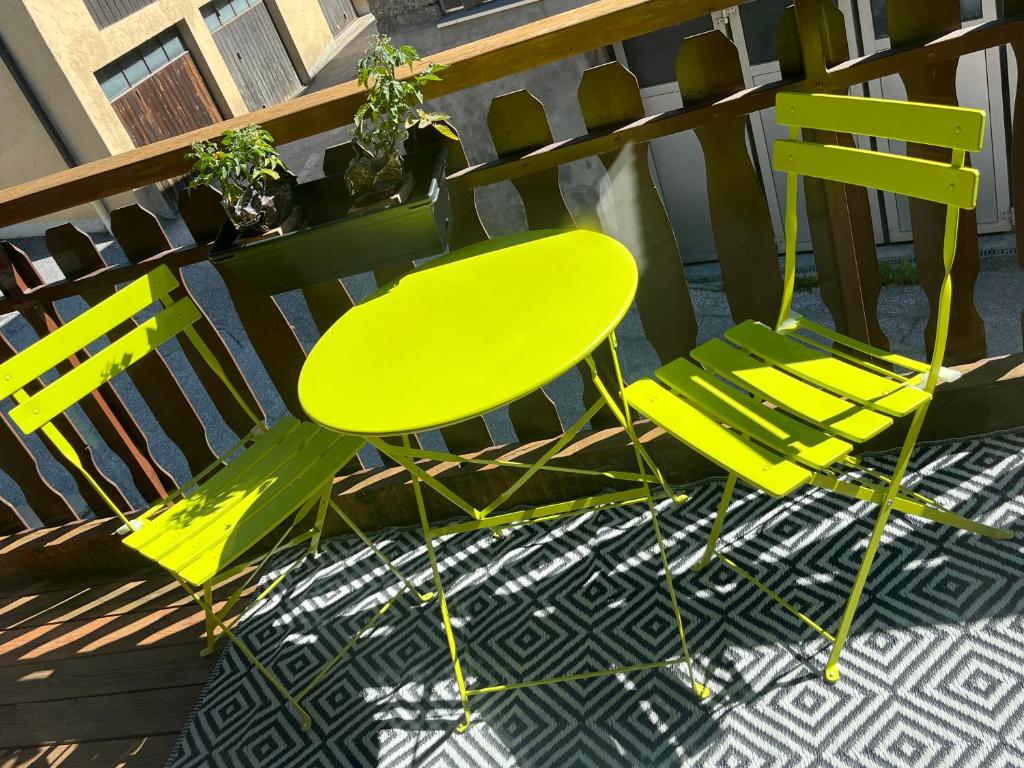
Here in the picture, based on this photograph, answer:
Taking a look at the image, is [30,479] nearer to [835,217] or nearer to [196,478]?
[196,478]

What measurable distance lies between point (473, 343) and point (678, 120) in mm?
829

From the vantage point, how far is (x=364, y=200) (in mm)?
2252

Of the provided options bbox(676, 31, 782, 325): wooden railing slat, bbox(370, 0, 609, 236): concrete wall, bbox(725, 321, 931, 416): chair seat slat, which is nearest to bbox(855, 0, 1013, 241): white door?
bbox(370, 0, 609, 236): concrete wall

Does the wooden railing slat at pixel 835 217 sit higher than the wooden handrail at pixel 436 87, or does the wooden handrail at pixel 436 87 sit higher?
the wooden handrail at pixel 436 87

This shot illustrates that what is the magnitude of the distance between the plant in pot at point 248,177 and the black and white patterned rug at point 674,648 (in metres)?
1.15

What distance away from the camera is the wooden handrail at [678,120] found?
6.77 ft

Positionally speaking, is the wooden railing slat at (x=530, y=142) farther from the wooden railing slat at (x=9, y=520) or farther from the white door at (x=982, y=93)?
the white door at (x=982, y=93)

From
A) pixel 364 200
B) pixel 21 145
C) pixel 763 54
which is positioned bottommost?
pixel 763 54

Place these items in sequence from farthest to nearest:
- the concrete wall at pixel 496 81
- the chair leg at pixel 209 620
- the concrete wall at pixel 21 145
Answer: the concrete wall at pixel 21 145
the concrete wall at pixel 496 81
the chair leg at pixel 209 620

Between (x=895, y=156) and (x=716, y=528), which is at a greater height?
(x=895, y=156)

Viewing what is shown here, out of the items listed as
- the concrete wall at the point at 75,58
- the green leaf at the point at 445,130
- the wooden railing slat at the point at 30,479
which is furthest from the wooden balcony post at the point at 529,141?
the concrete wall at the point at 75,58

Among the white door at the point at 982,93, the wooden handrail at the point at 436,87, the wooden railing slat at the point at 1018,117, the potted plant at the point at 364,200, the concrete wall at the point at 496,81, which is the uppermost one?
the wooden handrail at the point at 436,87

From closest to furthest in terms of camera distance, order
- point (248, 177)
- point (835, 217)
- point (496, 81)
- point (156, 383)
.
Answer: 1. point (248, 177)
2. point (835, 217)
3. point (156, 383)
4. point (496, 81)

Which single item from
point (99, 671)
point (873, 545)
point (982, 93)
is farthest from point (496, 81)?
point (873, 545)
